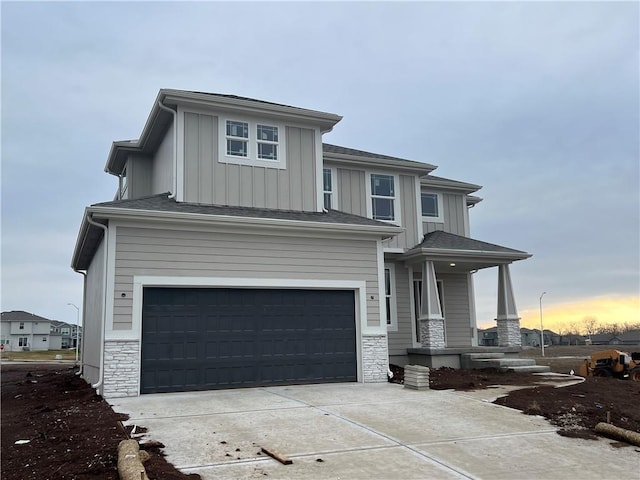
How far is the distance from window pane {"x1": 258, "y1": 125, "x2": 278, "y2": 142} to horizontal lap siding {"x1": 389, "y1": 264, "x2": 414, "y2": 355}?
585 centimetres

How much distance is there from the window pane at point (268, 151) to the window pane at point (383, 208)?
444cm

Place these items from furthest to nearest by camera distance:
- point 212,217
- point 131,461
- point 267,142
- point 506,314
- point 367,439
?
point 506,314, point 267,142, point 212,217, point 367,439, point 131,461

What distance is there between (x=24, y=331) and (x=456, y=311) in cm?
7092

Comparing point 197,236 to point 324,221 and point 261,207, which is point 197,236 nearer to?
point 261,207

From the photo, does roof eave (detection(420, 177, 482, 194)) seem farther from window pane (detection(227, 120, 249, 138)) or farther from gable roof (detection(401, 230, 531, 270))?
window pane (detection(227, 120, 249, 138))

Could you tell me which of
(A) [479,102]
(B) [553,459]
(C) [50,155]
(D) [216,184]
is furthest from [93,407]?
(A) [479,102]

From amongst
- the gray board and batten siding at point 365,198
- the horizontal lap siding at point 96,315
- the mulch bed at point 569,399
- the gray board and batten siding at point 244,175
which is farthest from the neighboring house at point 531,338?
the horizontal lap siding at point 96,315

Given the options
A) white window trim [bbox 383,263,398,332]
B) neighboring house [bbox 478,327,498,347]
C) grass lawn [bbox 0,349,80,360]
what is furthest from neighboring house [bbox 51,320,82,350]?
white window trim [bbox 383,263,398,332]

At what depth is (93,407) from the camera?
9.28 m

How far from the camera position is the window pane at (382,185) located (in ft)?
55.9

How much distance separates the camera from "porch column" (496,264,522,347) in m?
16.6

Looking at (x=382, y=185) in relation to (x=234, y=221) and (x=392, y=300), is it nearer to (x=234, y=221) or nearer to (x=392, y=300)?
(x=392, y=300)

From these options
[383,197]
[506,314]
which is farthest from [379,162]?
[506,314]

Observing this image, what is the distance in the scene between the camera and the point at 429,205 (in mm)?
18562
